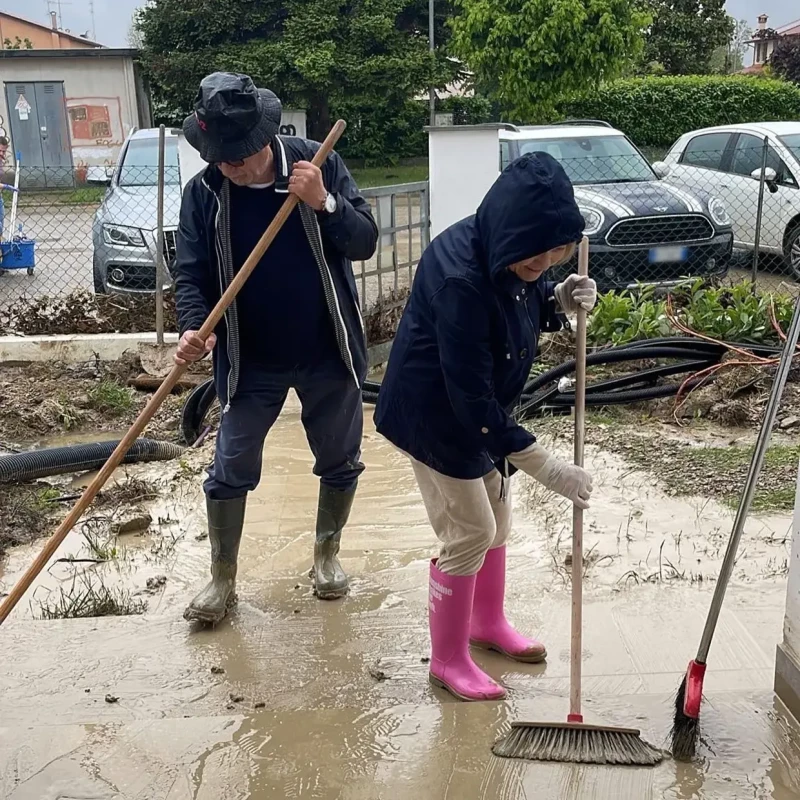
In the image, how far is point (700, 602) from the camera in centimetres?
343

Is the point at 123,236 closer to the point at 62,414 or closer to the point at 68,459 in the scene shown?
the point at 62,414

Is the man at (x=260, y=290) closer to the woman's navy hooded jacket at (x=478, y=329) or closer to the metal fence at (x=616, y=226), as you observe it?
the woman's navy hooded jacket at (x=478, y=329)

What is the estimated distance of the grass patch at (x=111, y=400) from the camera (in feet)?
20.4

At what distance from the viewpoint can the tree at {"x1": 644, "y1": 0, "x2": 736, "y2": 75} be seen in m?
27.2

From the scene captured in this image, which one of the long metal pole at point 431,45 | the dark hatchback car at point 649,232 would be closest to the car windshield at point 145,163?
the dark hatchback car at point 649,232

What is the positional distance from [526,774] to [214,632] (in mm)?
1418

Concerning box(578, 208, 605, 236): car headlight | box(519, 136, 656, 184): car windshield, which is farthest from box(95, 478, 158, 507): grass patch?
box(519, 136, 656, 184): car windshield

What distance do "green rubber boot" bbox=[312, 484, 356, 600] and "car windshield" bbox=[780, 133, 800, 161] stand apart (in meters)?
7.97

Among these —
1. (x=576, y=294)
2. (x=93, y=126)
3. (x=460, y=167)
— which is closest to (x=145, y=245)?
(x=460, y=167)

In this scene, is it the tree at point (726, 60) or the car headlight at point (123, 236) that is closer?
the car headlight at point (123, 236)

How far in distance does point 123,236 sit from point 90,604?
16.3 feet

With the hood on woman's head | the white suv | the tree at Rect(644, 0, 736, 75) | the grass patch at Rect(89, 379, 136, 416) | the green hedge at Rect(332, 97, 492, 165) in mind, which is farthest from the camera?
the tree at Rect(644, 0, 736, 75)

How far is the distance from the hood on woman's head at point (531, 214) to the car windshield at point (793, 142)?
27.5ft

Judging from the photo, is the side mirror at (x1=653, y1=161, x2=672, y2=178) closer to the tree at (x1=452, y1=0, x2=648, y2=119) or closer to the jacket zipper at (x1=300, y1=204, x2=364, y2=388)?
the tree at (x1=452, y1=0, x2=648, y2=119)
